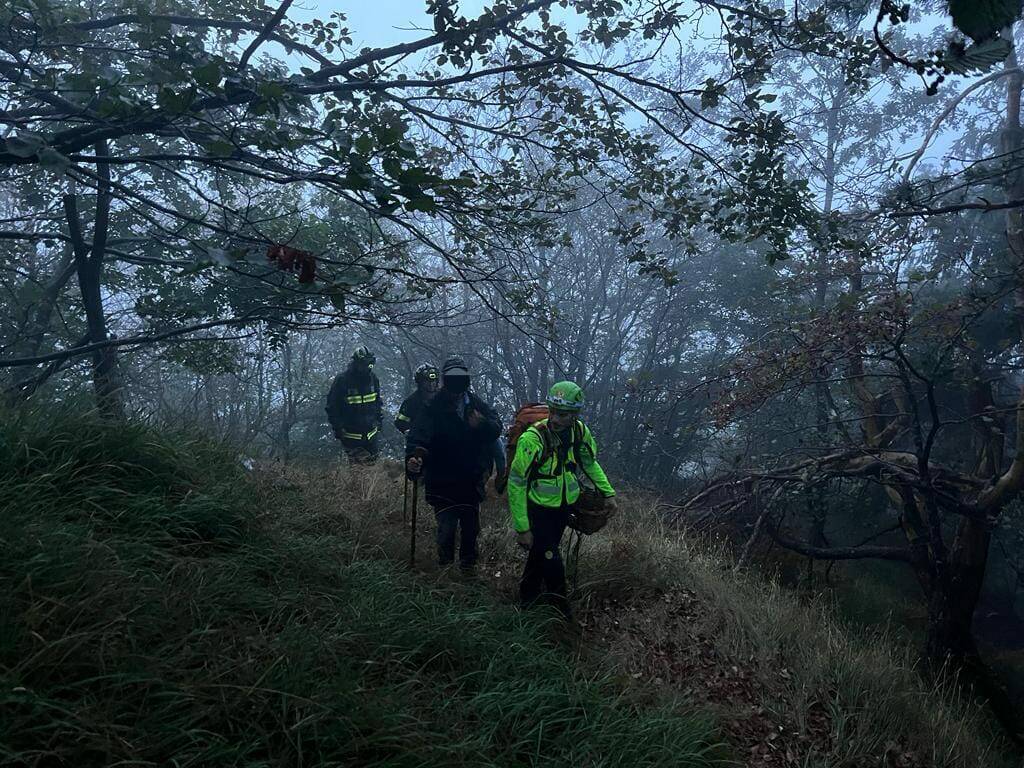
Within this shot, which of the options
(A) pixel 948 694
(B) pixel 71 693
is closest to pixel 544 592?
(B) pixel 71 693

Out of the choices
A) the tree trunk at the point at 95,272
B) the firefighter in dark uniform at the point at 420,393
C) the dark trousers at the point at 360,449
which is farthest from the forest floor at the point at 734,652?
the dark trousers at the point at 360,449

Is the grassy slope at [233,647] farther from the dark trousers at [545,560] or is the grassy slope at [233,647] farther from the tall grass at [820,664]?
the tall grass at [820,664]

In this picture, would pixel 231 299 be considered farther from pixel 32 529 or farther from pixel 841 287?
pixel 841 287

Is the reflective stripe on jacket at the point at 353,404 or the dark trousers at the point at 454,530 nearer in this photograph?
the dark trousers at the point at 454,530

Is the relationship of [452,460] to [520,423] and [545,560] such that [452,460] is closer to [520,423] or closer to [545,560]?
[520,423]

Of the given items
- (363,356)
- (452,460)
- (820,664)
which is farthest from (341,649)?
(363,356)

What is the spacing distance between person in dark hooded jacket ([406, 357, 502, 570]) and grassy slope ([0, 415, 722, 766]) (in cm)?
97

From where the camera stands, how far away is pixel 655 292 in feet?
62.2

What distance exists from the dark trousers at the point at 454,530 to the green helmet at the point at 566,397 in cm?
133

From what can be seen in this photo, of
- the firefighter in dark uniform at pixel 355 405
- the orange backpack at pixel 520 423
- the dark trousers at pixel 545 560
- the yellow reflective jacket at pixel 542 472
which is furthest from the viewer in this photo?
the firefighter in dark uniform at pixel 355 405

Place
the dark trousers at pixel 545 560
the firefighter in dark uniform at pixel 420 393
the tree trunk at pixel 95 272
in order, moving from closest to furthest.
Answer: the dark trousers at pixel 545 560 → the tree trunk at pixel 95 272 → the firefighter in dark uniform at pixel 420 393

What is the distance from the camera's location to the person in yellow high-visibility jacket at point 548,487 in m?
4.87

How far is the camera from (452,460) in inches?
225

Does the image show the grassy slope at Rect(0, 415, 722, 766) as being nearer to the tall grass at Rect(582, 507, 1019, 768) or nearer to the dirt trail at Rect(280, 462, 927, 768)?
→ the dirt trail at Rect(280, 462, 927, 768)
